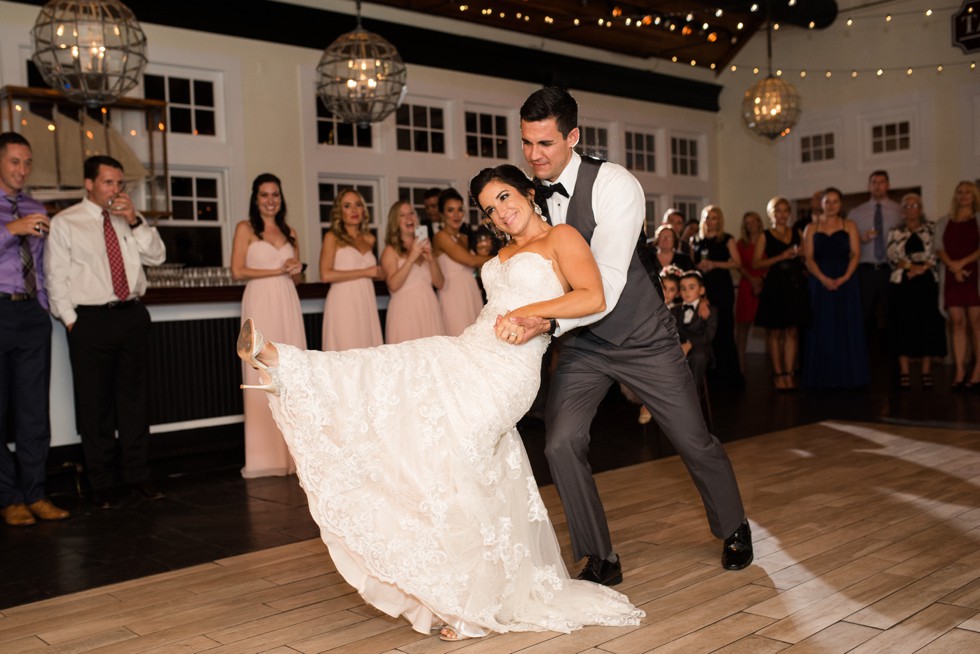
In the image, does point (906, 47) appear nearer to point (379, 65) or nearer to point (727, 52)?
point (727, 52)

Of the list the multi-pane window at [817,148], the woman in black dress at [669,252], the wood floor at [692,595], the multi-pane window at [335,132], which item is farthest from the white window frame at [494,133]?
the wood floor at [692,595]

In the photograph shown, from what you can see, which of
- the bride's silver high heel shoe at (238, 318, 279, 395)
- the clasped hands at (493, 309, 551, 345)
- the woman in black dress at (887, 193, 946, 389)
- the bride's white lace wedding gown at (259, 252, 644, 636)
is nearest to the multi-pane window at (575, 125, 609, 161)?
the woman in black dress at (887, 193, 946, 389)

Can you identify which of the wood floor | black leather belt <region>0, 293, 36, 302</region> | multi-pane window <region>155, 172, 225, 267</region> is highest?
multi-pane window <region>155, 172, 225, 267</region>

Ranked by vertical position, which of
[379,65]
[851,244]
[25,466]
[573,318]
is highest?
[379,65]

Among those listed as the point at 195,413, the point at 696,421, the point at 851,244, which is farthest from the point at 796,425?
the point at 195,413

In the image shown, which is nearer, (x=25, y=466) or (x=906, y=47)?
(x=25, y=466)

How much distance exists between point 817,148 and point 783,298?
433 cm

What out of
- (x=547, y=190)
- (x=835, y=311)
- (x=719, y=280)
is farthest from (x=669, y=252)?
(x=547, y=190)

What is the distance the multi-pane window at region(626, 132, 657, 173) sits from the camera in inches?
464

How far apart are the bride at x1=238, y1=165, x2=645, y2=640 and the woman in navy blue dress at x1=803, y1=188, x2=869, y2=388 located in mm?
5829

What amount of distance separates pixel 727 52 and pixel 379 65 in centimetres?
769

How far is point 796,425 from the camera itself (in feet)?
21.1

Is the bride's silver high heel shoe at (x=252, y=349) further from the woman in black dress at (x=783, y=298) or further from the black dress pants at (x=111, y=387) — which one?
the woman in black dress at (x=783, y=298)

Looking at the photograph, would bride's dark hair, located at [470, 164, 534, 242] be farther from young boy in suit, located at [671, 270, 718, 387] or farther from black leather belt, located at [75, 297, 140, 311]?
young boy in suit, located at [671, 270, 718, 387]
